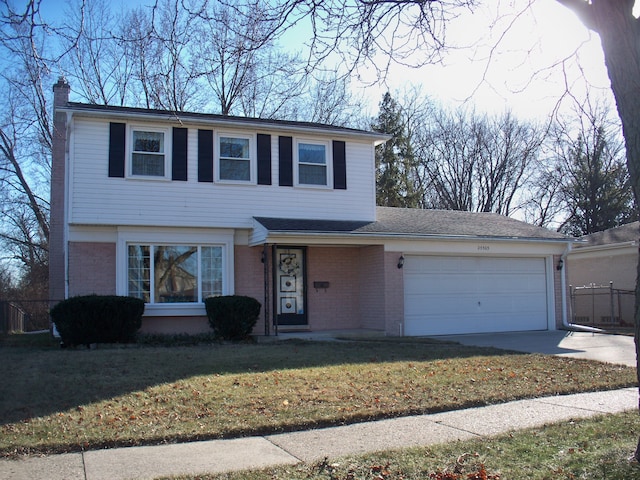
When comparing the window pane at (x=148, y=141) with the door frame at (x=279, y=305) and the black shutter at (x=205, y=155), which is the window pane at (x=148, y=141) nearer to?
the black shutter at (x=205, y=155)

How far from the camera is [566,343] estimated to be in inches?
607

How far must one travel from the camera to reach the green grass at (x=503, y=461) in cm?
508

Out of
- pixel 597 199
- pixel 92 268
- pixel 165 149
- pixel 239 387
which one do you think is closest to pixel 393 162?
pixel 597 199

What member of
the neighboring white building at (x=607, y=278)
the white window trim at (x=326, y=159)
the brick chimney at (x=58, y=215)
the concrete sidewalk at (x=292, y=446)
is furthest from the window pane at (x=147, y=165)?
the neighboring white building at (x=607, y=278)

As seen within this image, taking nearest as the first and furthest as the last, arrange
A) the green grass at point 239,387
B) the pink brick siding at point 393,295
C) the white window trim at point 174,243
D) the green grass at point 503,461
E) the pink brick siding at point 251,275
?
the green grass at point 503,461 < the green grass at point 239,387 < the white window trim at point 174,243 < the pink brick siding at point 393,295 < the pink brick siding at point 251,275

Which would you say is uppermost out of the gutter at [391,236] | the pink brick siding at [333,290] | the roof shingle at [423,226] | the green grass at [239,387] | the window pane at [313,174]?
the window pane at [313,174]

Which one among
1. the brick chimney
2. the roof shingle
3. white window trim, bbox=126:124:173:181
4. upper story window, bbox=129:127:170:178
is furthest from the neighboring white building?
the brick chimney

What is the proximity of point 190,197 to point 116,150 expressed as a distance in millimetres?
2222

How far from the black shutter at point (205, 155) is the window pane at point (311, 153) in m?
2.61

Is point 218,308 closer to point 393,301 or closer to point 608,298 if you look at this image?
point 393,301

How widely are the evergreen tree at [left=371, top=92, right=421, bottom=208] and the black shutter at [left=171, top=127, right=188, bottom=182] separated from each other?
784 inches

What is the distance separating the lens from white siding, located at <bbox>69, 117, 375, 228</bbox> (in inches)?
629

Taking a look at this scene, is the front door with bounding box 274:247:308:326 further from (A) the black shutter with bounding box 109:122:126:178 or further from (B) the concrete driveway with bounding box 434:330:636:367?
(A) the black shutter with bounding box 109:122:126:178

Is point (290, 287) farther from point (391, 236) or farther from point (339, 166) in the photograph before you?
point (339, 166)
